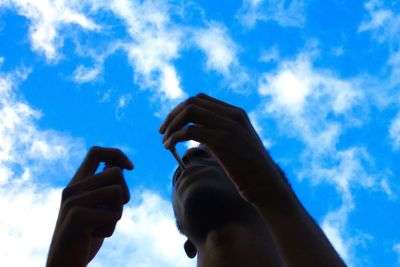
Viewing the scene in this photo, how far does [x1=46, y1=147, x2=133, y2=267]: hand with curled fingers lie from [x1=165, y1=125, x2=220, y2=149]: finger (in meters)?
0.45

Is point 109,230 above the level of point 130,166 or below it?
below

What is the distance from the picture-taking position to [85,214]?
2.29 meters

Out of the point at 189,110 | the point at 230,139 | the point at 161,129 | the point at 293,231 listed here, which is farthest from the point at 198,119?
the point at 293,231

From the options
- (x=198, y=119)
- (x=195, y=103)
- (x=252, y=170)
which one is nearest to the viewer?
(x=252, y=170)

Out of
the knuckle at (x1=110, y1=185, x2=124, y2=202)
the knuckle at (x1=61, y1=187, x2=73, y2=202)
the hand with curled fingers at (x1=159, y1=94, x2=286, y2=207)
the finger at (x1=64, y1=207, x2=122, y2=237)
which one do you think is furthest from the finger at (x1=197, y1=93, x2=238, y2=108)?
the knuckle at (x1=61, y1=187, x2=73, y2=202)

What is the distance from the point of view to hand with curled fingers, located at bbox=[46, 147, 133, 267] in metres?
2.27

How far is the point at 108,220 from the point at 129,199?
0.24 metres

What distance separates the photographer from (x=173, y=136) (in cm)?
225

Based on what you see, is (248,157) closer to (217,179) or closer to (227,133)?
(227,133)

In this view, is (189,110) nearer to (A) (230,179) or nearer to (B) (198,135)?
(B) (198,135)

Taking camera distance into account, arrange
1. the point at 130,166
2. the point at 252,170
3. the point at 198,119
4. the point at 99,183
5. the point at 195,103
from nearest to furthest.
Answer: the point at 252,170, the point at 198,119, the point at 195,103, the point at 99,183, the point at 130,166

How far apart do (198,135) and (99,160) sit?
0.81 m

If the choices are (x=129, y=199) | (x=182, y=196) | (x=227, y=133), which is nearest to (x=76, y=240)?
(x=129, y=199)

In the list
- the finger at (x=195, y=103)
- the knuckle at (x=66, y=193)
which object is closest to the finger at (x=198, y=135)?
the finger at (x=195, y=103)
